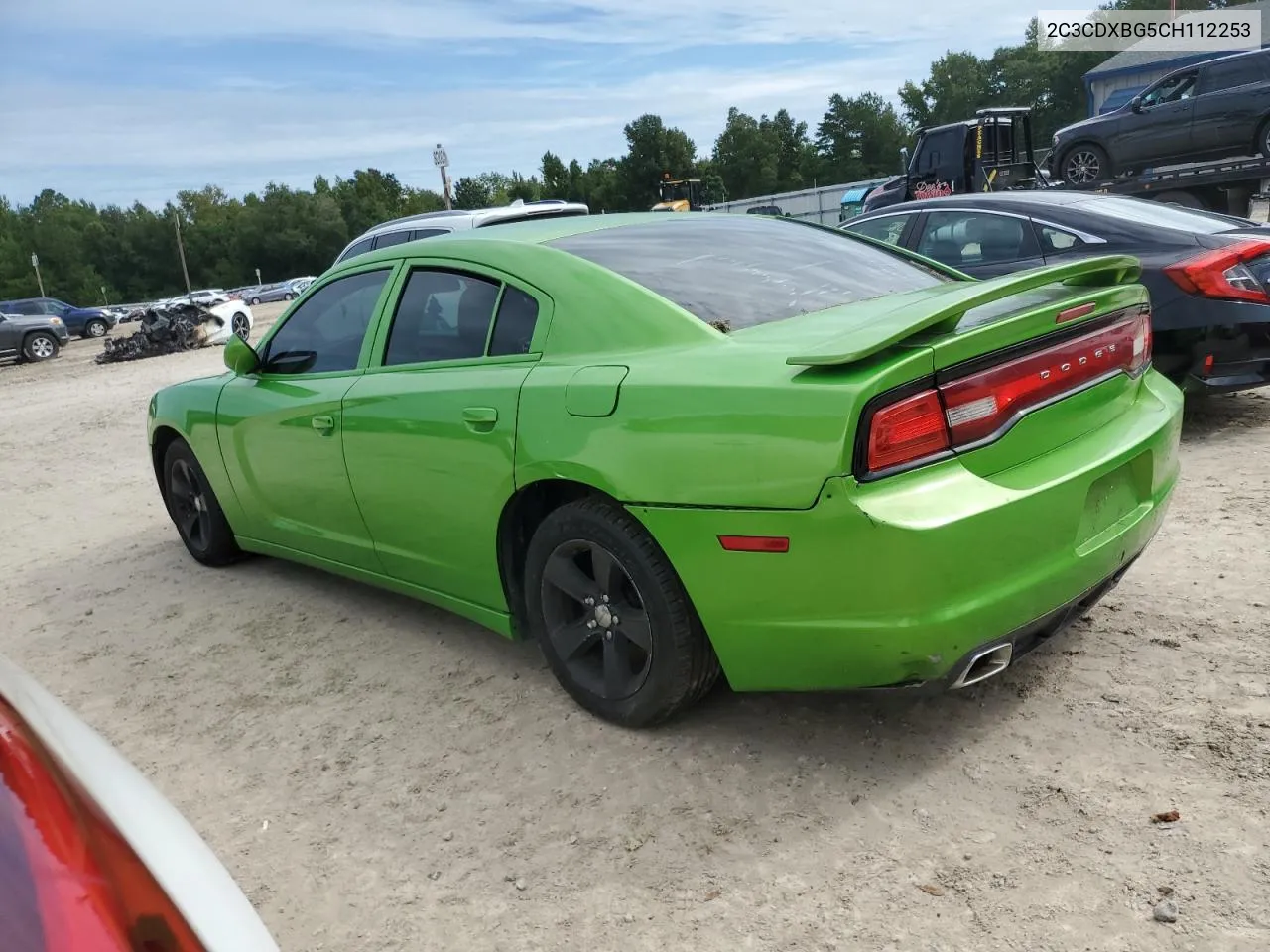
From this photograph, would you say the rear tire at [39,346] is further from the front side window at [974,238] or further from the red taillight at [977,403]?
the red taillight at [977,403]

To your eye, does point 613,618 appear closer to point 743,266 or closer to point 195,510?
point 743,266

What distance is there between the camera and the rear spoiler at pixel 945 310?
244cm

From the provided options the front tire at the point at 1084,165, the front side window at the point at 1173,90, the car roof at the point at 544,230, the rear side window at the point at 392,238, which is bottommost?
the front tire at the point at 1084,165

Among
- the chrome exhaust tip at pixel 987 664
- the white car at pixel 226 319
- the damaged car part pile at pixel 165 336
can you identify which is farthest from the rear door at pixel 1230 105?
the damaged car part pile at pixel 165 336

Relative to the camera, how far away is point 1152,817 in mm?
2473

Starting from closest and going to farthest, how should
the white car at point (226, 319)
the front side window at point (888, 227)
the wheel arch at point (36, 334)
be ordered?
the front side window at point (888, 227) < the white car at point (226, 319) < the wheel arch at point (36, 334)

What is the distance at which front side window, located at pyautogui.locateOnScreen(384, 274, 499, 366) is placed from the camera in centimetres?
351

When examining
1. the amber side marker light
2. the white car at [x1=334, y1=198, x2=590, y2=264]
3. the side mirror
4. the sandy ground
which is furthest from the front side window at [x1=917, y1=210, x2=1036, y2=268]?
the white car at [x1=334, y1=198, x2=590, y2=264]

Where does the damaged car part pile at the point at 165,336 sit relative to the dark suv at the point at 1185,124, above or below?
below

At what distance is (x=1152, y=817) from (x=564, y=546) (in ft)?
5.55

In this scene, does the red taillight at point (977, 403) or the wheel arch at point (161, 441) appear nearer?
the red taillight at point (977, 403)

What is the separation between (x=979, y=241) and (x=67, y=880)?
6336mm

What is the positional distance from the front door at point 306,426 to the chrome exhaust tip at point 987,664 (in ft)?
7.51

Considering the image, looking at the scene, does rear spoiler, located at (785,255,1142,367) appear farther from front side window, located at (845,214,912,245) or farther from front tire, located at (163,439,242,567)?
front side window, located at (845,214,912,245)
